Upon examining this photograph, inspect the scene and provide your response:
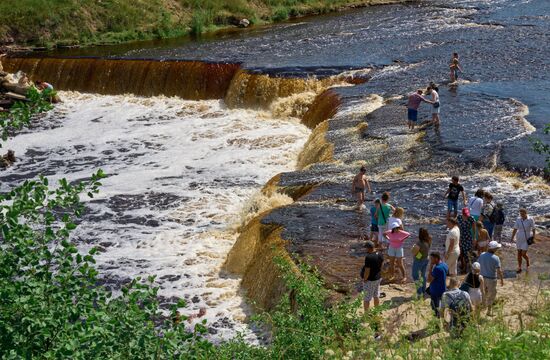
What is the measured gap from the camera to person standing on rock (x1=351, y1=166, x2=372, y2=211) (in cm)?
1713

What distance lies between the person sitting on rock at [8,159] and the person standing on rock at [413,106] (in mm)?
13096

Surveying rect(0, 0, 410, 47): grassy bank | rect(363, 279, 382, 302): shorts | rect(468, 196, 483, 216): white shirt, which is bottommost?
rect(363, 279, 382, 302): shorts

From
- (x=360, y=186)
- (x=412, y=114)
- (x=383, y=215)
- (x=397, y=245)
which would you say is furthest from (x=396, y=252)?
(x=412, y=114)

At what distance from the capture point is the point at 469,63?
3100 cm

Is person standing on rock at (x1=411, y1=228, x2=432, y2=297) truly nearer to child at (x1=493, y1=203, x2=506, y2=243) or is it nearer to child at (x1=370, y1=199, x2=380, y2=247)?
child at (x1=493, y1=203, x2=506, y2=243)

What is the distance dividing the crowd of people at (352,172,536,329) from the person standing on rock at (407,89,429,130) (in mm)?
6083

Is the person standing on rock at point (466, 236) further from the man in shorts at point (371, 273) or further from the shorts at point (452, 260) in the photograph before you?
the man in shorts at point (371, 273)

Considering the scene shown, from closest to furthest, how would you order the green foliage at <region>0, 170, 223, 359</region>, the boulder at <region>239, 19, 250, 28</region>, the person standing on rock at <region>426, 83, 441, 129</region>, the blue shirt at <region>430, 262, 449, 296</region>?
the green foliage at <region>0, 170, 223, 359</region> < the blue shirt at <region>430, 262, 449, 296</region> < the person standing on rock at <region>426, 83, 441, 129</region> < the boulder at <region>239, 19, 250, 28</region>

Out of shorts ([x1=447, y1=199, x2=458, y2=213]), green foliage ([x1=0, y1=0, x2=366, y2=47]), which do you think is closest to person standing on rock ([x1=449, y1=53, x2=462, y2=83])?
shorts ([x1=447, y1=199, x2=458, y2=213])

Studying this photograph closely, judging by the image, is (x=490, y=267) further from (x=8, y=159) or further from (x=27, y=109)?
(x=8, y=159)

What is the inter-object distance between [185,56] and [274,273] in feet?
78.9

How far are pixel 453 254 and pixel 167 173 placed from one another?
1368 centimetres

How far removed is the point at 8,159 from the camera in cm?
2723

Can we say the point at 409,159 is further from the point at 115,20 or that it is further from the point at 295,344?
the point at 115,20
